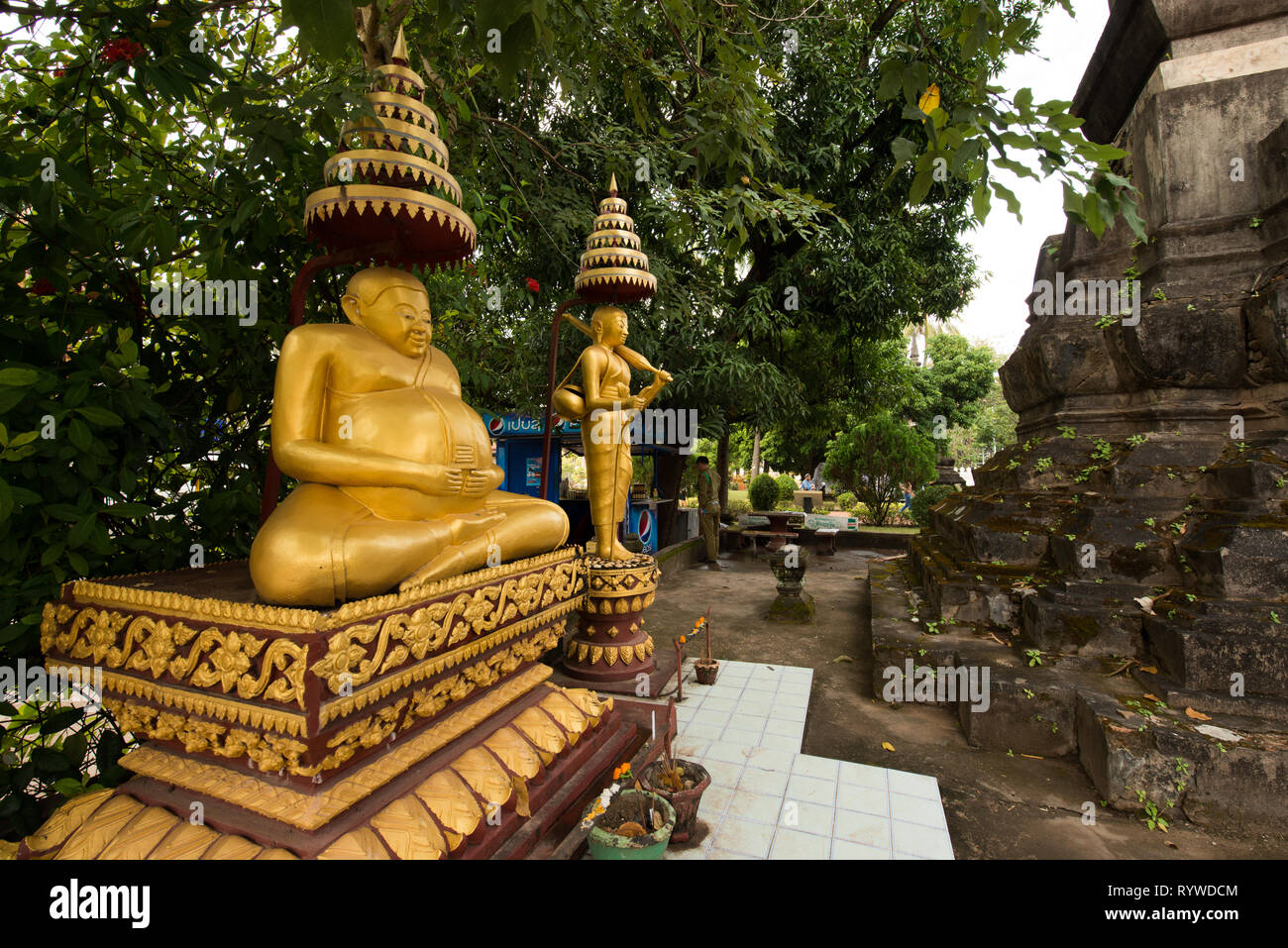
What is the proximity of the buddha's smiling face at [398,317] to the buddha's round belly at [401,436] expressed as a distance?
25cm

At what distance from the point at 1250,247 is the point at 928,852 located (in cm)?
548

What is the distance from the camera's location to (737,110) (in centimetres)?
361

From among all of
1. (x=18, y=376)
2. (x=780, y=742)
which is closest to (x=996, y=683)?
(x=780, y=742)

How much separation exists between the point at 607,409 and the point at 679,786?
2.81m

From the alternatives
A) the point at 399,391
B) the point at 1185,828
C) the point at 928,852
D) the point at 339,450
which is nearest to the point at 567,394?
the point at 399,391

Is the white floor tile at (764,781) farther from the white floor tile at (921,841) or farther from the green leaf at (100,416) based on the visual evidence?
the green leaf at (100,416)

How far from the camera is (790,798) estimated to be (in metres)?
3.33

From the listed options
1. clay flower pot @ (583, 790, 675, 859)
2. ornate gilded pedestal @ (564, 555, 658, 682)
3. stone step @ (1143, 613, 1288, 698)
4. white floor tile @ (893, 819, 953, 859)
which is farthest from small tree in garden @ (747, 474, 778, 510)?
clay flower pot @ (583, 790, 675, 859)

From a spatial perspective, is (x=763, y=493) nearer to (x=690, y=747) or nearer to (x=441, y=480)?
(x=690, y=747)

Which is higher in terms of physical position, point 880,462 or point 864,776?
point 880,462

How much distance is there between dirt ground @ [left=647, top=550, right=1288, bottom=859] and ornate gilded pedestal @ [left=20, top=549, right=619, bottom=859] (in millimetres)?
2642

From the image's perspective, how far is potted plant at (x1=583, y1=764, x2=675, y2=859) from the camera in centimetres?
247

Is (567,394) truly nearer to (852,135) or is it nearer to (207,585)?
(207,585)

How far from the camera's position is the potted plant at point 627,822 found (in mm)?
2475
